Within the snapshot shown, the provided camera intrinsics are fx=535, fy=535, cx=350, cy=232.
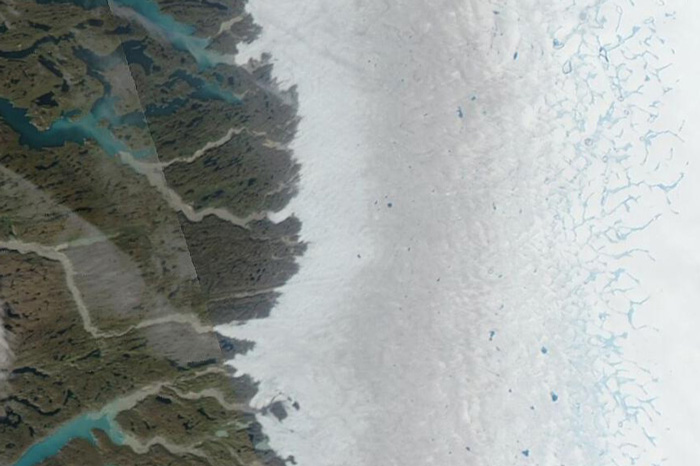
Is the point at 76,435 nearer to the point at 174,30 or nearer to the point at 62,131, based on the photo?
the point at 62,131

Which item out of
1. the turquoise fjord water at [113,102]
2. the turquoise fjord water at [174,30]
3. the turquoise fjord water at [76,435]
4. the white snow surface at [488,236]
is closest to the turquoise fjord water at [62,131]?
the turquoise fjord water at [113,102]

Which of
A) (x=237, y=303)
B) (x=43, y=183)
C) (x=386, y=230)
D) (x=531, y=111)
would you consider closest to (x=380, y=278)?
(x=386, y=230)

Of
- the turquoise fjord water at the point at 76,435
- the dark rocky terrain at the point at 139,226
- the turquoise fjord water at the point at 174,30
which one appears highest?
the turquoise fjord water at the point at 174,30

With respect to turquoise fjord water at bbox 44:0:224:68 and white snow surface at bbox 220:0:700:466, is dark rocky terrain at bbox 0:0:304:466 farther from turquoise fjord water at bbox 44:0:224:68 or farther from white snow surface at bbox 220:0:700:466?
white snow surface at bbox 220:0:700:466

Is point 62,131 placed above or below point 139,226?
above

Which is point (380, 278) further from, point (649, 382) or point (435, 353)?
point (649, 382)

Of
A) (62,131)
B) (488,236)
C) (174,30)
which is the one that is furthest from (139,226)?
(488,236)

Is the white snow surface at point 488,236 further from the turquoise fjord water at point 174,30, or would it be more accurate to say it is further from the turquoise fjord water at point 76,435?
the turquoise fjord water at point 76,435
